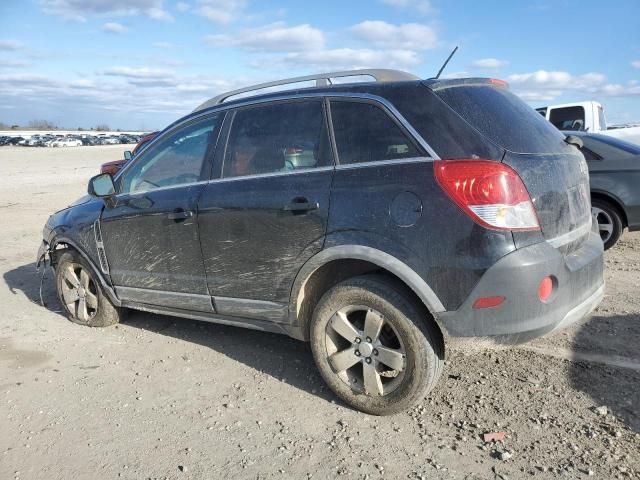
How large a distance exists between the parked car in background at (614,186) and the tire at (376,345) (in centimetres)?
443

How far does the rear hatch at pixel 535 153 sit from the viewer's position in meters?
2.94

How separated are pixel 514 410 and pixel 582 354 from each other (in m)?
1.00

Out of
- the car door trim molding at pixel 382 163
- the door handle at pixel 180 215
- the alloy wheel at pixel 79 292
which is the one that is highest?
the car door trim molding at pixel 382 163

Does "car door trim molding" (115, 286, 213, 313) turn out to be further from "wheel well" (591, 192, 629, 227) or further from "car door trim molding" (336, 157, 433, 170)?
"wheel well" (591, 192, 629, 227)

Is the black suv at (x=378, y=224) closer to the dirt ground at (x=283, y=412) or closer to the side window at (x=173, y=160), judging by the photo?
the side window at (x=173, y=160)

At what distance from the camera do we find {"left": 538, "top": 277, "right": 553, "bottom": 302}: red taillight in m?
2.84

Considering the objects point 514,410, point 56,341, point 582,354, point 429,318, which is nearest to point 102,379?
point 56,341

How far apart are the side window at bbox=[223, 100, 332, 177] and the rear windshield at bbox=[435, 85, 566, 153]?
2.53 feet

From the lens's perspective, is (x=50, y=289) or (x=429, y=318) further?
(x=50, y=289)

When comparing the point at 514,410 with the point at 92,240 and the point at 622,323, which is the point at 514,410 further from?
the point at 92,240

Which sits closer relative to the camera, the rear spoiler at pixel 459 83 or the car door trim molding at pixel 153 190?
the rear spoiler at pixel 459 83

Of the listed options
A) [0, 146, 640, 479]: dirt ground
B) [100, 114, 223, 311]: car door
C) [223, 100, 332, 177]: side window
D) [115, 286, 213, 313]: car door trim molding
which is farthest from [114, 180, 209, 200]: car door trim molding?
[0, 146, 640, 479]: dirt ground

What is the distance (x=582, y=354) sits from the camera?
391 cm

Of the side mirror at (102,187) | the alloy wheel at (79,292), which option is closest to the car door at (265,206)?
the side mirror at (102,187)
